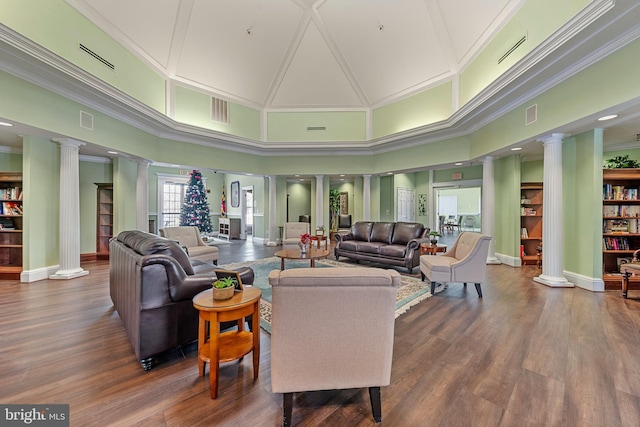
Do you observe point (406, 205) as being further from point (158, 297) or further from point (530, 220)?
point (158, 297)

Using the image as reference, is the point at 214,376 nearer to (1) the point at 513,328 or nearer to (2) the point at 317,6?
(1) the point at 513,328

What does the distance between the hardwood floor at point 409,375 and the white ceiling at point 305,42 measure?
4.87 metres

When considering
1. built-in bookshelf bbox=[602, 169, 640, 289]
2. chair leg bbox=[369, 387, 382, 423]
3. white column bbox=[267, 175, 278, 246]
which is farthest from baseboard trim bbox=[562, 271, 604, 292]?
white column bbox=[267, 175, 278, 246]

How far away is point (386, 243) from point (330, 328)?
4.82 m

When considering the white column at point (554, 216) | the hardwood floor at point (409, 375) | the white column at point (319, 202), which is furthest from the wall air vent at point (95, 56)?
the white column at point (554, 216)

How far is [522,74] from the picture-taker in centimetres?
376

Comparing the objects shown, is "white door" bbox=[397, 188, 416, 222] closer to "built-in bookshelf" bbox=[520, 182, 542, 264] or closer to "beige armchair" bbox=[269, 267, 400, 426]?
"built-in bookshelf" bbox=[520, 182, 542, 264]

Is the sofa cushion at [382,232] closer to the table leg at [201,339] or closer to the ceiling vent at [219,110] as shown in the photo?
the table leg at [201,339]

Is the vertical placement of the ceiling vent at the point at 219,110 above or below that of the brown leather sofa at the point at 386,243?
above

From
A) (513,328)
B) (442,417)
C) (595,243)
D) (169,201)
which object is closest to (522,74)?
(595,243)

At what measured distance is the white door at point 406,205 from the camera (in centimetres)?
1026

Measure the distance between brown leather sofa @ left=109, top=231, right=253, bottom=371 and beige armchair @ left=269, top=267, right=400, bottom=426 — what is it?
1.15 metres

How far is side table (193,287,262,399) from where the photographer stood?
5.74ft

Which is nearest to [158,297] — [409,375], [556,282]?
[409,375]
